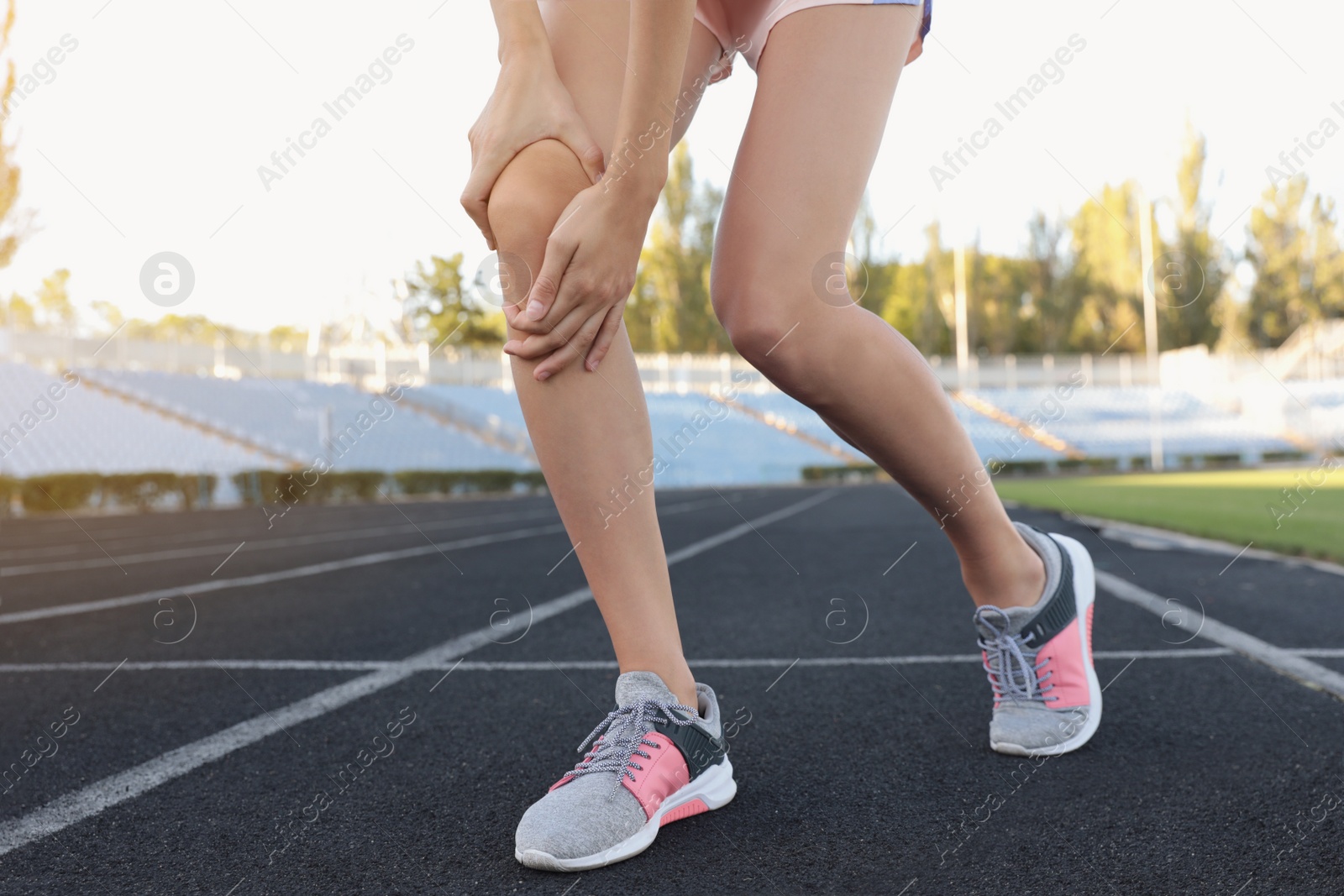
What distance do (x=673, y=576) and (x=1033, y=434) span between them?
31.7 metres

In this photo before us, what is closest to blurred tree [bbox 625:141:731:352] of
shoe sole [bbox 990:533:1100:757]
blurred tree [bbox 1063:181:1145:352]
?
blurred tree [bbox 1063:181:1145:352]

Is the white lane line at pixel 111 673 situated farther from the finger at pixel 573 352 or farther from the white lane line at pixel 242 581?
the finger at pixel 573 352

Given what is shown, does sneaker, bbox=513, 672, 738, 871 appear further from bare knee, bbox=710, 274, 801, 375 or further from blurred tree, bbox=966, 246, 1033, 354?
blurred tree, bbox=966, 246, 1033, 354

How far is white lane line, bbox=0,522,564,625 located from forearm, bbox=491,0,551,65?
3.06 meters

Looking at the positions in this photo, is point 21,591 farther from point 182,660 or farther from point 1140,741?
point 1140,741

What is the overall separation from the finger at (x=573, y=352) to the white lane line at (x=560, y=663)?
1.18 m

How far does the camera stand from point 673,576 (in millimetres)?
4441

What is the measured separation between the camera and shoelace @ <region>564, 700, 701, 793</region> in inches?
52.5

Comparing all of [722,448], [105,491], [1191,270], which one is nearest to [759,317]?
[105,491]

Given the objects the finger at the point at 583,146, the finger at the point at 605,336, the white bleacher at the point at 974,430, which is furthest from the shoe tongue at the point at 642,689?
the white bleacher at the point at 974,430

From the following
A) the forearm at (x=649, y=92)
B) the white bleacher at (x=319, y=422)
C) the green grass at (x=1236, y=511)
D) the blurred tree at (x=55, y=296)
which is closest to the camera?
the forearm at (x=649, y=92)

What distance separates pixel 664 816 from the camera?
4.36 feet

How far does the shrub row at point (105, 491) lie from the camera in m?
15.0

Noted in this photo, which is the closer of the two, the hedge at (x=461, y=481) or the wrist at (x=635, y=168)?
the wrist at (x=635, y=168)
